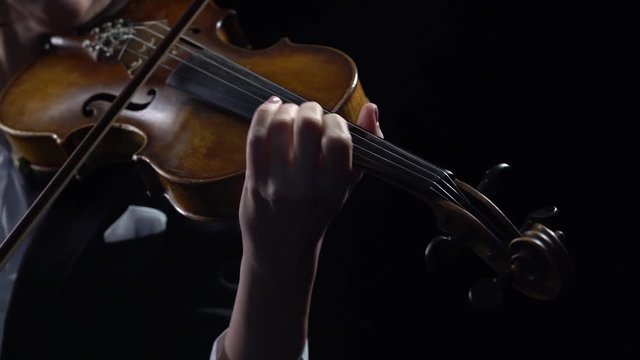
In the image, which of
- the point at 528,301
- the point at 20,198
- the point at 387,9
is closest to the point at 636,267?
the point at 528,301

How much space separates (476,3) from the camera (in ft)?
3.14

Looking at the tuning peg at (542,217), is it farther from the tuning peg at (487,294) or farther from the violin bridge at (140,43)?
the violin bridge at (140,43)

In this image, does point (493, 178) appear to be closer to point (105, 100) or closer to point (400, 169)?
point (400, 169)

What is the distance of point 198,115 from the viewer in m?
0.79

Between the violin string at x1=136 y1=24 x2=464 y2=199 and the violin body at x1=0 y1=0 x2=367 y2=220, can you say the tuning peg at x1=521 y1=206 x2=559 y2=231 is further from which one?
the violin body at x1=0 y1=0 x2=367 y2=220

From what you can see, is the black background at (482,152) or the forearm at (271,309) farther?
the black background at (482,152)

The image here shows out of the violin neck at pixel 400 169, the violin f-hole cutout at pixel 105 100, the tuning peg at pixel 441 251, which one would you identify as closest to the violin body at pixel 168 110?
the violin f-hole cutout at pixel 105 100

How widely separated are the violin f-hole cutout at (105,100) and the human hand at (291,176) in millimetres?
302

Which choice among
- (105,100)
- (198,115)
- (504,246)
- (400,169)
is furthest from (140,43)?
(504,246)

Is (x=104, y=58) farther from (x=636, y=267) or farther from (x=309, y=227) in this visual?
(x=636, y=267)

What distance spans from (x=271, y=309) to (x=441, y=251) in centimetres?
17

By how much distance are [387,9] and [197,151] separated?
430 millimetres

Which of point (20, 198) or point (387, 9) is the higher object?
point (387, 9)

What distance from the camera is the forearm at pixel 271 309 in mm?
631
